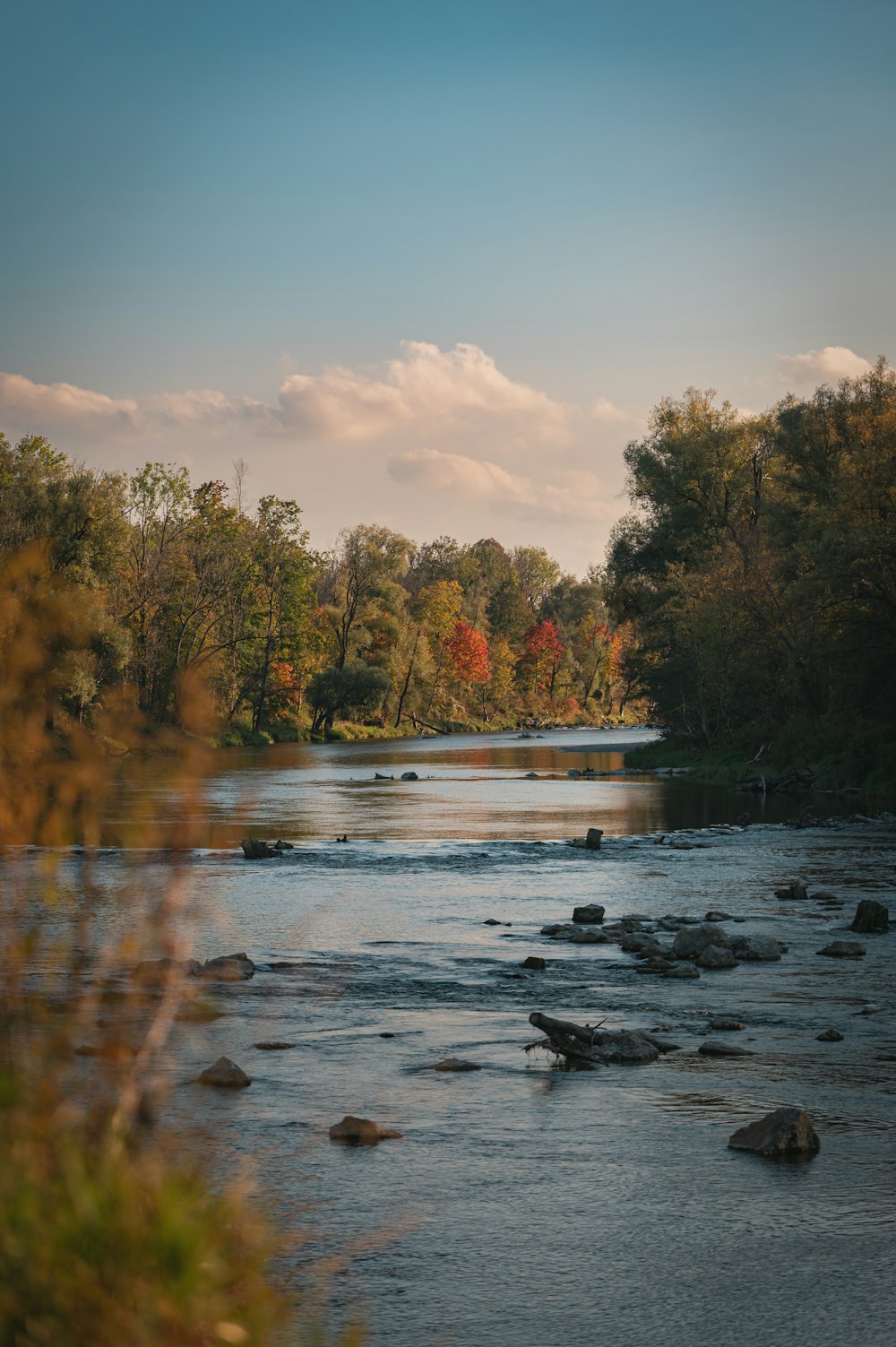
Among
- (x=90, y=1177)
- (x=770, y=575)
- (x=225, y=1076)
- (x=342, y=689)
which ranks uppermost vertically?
(x=770, y=575)

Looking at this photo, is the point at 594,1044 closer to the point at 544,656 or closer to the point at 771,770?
the point at 771,770

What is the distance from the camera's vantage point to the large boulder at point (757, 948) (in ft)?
58.7

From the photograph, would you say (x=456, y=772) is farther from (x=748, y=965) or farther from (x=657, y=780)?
(x=748, y=965)

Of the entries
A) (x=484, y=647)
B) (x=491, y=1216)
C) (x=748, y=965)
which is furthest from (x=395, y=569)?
(x=491, y=1216)

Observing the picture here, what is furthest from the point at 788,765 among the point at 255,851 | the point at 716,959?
the point at 716,959

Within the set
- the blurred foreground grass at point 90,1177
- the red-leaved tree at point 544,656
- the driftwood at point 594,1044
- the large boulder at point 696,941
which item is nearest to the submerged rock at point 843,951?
the large boulder at point 696,941

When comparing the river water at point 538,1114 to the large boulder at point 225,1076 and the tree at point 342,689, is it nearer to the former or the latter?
the large boulder at point 225,1076

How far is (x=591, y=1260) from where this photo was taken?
770 centimetres

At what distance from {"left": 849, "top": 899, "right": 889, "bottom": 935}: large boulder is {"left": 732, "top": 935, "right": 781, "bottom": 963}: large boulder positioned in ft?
7.77

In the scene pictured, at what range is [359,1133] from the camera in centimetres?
973

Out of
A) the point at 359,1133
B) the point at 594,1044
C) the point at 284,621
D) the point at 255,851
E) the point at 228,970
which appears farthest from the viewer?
the point at 284,621

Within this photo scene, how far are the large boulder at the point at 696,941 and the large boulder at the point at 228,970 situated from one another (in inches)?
228

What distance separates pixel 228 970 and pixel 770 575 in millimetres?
42417

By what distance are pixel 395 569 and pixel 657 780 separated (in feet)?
215
